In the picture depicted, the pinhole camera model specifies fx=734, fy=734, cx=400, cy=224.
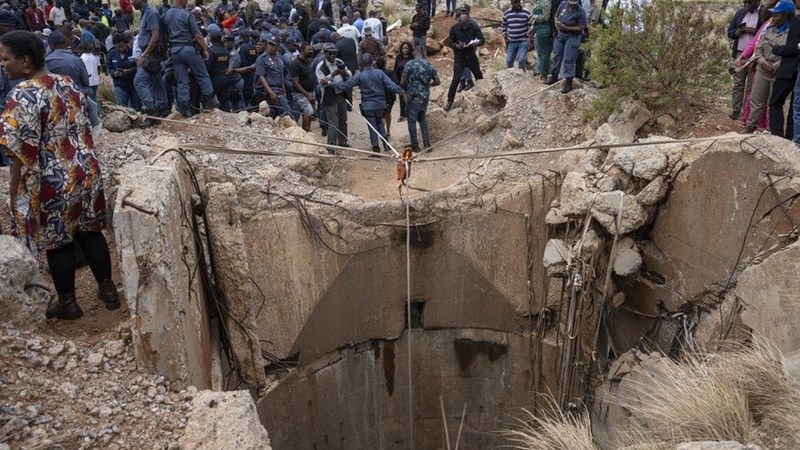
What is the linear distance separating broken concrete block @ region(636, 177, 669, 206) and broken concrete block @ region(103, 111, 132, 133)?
5.29 metres

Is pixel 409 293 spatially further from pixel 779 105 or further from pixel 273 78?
pixel 779 105

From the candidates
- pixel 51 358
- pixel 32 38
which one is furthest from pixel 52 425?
pixel 32 38

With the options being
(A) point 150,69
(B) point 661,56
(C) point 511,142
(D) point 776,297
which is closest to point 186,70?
(A) point 150,69

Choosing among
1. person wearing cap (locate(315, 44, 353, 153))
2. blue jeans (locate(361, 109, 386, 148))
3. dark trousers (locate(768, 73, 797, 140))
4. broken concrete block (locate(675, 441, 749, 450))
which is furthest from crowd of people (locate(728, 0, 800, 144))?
person wearing cap (locate(315, 44, 353, 153))

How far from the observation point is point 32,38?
4273mm

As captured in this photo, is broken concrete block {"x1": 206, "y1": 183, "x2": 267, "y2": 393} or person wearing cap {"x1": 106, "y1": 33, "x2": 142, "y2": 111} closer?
broken concrete block {"x1": 206, "y1": 183, "x2": 267, "y2": 393}

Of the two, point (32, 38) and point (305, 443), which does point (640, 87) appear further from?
point (32, 38)

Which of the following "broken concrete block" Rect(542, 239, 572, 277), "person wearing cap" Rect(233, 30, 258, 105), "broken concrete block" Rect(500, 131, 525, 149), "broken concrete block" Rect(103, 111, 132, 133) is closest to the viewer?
"broken concrete block" Rect(542, 239, 572, 277)

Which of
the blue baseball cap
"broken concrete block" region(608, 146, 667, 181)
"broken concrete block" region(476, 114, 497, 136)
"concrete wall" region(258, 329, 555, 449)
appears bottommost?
"concrete wall" region(258, 329, 555, 449)

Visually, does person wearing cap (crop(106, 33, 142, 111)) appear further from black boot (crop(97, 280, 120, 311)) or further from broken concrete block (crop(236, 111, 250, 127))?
black boot (crop(97, 280, 120, 311))

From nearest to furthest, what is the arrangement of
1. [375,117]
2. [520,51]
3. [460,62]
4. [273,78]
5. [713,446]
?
[713,446] < [375,117] < [273,78] < [460,62] < [520,51]

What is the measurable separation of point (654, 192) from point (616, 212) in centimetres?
39

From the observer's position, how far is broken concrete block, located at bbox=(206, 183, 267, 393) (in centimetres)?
601

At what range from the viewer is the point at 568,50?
8.94m
